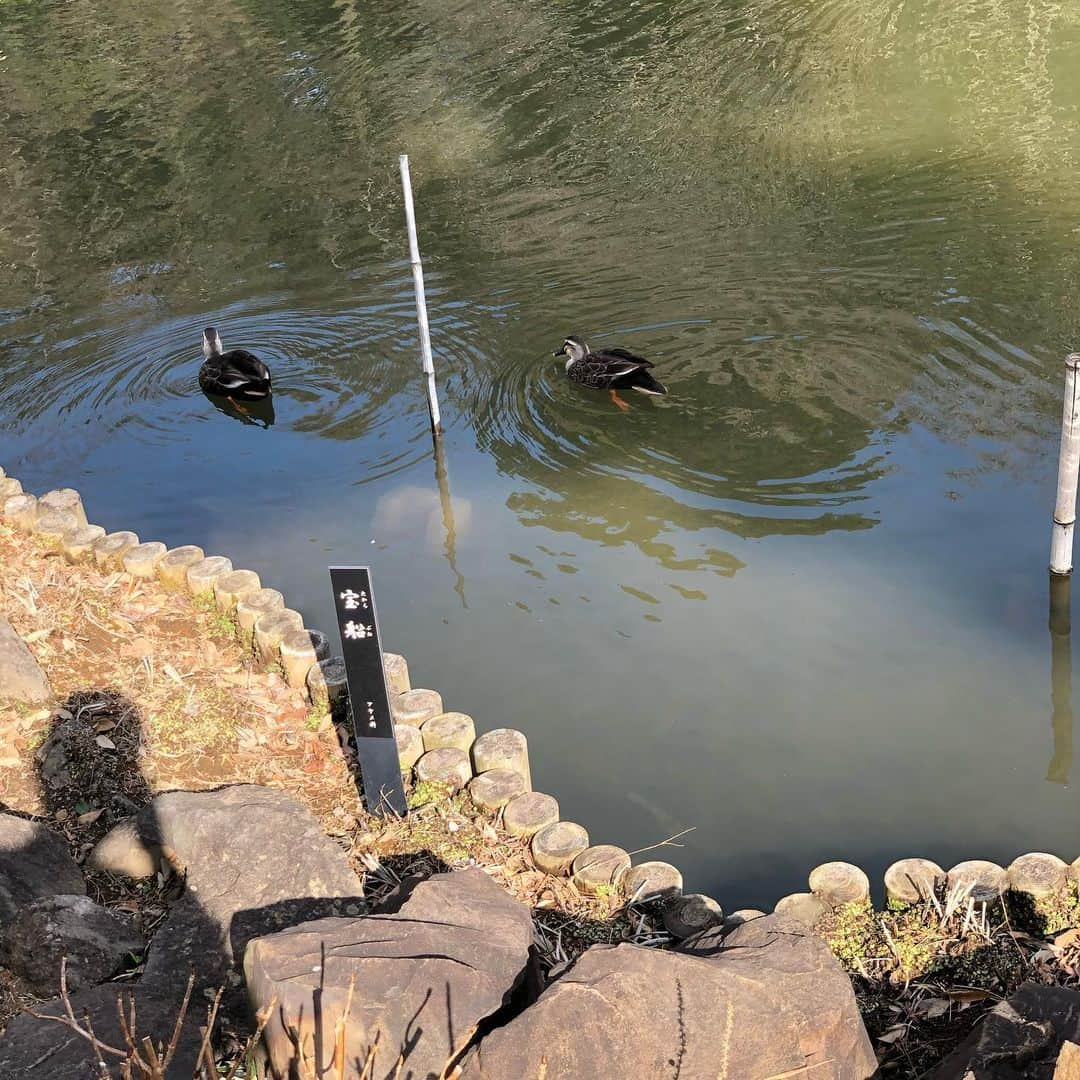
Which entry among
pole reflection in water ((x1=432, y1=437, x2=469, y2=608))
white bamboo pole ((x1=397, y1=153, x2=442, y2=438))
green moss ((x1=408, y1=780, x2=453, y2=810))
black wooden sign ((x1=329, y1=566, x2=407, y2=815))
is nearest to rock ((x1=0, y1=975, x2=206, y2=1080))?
black wooden sign ((x1=329, y1=566, x2=407, y2=815))

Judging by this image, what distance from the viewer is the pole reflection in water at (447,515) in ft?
25.9

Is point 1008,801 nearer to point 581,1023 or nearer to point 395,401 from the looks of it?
point 581,1023

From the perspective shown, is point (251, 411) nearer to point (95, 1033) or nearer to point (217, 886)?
point (217, 886)

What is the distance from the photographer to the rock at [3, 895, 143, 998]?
4188 mm

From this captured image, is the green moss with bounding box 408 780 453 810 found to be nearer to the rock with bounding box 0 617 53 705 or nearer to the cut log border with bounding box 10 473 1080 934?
the cut log border with bounding box 10 473 1080 934

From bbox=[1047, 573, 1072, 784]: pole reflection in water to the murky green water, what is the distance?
0.05 m

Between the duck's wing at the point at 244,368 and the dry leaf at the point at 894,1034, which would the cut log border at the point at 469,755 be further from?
the duck's wing at the point at 244,368

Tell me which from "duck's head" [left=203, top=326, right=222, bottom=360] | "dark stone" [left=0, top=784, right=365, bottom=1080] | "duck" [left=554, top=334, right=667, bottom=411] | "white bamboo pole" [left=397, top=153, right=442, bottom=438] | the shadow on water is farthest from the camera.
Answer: "duck's head" [left=203, top=326, right=222, bottom=360]

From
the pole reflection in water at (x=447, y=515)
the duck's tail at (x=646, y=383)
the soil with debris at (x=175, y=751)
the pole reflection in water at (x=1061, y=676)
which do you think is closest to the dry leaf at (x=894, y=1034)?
the soil with debris at (x=175, y=751)

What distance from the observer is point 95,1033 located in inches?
149

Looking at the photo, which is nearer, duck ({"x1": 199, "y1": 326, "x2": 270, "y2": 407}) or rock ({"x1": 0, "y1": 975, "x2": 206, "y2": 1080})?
rock ({"x1": 0, "y1": 975, "x2": 206, "y2": 1080})

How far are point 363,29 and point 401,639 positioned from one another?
1841 cm

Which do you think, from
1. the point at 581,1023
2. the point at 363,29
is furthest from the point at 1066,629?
the point at 363,29

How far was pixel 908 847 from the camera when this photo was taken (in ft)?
17.8
